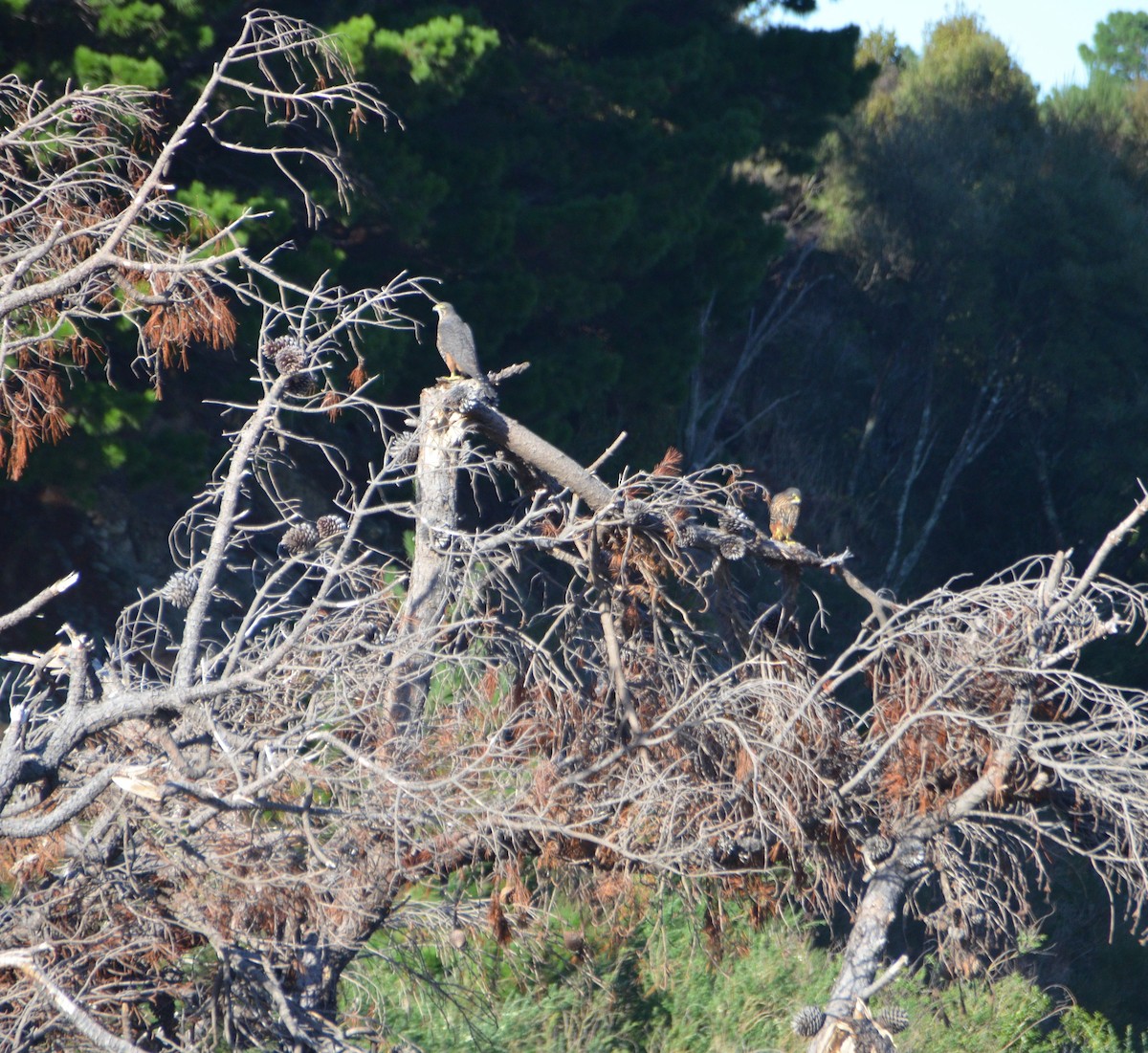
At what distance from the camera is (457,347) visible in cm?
466

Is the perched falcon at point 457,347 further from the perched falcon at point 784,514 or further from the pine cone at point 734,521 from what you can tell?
the perched falcon at point 784,514

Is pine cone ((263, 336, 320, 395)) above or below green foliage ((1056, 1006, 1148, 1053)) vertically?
above

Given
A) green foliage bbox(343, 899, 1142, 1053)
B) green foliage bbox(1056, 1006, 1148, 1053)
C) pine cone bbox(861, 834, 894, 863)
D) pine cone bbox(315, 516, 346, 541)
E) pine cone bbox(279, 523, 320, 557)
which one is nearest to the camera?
pine cone bbox(279, 523, 320, 557)

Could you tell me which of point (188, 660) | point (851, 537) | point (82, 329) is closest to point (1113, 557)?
point (851, 537)

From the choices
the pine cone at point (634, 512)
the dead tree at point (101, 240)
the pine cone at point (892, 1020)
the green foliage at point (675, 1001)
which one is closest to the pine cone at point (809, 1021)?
the pine cone at point (892, 1020)

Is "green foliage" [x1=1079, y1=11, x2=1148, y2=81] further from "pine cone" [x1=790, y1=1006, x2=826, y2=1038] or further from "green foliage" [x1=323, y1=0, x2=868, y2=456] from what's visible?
"pine cone" [x1=790, y1=1006, x2=826, y2=1038]

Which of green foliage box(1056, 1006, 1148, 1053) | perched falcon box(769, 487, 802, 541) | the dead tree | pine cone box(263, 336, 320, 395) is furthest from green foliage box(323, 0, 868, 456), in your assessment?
green foliage box(1056, 1006, 1148, 1053)

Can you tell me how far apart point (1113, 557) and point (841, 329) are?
4317 millimetres

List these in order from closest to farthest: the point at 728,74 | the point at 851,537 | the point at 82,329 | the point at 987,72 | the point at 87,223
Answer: the point at 87,223 < the point at 82,329 < the point at 728,74 < the point at 851,537 < the point at 987,72

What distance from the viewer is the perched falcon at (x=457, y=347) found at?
15.2 ft

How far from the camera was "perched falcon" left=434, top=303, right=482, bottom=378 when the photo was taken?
462 centimetres

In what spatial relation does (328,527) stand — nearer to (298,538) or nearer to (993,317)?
(298,538)

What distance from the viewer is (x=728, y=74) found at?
10938 mm

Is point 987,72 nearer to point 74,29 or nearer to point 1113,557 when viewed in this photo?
point 1113,557
